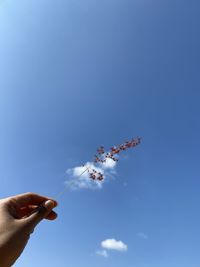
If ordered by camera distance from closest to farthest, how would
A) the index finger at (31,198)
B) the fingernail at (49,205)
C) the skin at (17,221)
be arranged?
the skin at (17,221) < the fingernail at (49,205) < the index finger at (31,198)

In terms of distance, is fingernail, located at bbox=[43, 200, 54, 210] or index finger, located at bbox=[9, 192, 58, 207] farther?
index finger, located at bbox=[9, 192, 58, 207]

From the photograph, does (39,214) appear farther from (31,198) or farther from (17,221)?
(31,198)

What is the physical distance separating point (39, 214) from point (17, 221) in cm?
39

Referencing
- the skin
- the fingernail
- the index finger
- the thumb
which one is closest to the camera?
the skin

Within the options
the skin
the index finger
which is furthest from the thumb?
the index finger

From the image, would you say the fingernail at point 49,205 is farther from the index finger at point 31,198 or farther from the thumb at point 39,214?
the index finger at point 31,198

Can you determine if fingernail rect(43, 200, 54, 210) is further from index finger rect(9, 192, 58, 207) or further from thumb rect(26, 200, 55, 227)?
index finger rect(9, 192, 58, 207)

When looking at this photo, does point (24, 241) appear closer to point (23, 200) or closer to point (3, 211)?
point (3, 211)

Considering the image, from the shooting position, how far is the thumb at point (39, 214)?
4.52 m

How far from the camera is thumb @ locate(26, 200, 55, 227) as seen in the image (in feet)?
14.8

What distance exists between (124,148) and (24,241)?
205 inches

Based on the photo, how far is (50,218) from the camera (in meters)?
5.41

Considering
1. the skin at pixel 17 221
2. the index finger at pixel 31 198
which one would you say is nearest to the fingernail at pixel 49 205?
the skin at pixel 17 221

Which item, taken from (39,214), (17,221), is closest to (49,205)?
(39,214)
